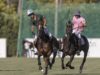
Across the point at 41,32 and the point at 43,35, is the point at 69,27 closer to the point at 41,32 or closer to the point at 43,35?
the point at 43,35

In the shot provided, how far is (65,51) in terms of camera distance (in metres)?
22.3

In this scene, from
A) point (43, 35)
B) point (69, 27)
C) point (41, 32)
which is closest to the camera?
point (41, 32)

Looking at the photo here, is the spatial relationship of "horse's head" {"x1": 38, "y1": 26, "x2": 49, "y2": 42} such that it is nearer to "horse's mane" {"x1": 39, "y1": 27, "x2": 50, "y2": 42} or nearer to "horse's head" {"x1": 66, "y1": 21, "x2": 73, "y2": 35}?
"horse's mane" {"x1": 39, "y1": 27, "x2": 50, "y2": 42}

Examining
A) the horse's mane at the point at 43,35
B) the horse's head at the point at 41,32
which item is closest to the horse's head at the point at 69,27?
the horse's mane at the point at 43,35

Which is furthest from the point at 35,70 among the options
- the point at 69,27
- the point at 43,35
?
the point at 43,35

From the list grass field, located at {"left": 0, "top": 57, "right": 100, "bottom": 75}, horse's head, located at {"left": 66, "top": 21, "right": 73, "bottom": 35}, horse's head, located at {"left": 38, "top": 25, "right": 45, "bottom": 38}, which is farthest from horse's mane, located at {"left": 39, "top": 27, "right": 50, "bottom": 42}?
grass field, located at {"left": 0, "top": 57, "right": 100, "bottom": 75}

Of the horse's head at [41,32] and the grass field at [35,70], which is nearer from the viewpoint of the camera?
the horse's head at [41,32]

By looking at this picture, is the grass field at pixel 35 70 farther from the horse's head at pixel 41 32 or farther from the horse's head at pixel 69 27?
the horse's head at pixel 41 32

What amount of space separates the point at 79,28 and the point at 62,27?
50.3ft

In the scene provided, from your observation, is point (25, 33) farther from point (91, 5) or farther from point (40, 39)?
point (40, 39)

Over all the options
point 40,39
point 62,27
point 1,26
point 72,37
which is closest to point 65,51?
point 72,37

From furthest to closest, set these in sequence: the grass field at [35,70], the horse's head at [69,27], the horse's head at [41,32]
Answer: the grass field at [35,70] < the horse's head at [69,27] < the horse's head at [41,32]

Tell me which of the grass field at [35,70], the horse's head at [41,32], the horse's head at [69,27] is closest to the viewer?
the horse's head at [41,32]

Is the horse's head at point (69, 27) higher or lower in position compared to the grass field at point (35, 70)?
higher
